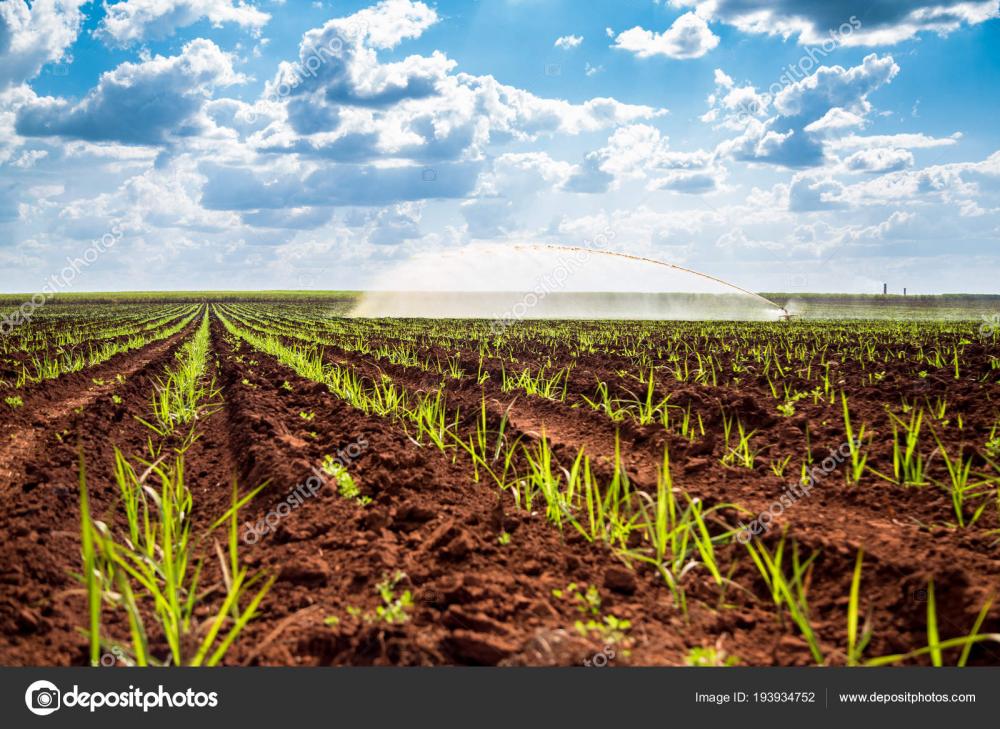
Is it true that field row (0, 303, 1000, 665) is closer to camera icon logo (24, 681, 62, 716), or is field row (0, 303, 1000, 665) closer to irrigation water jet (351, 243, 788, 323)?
camera icon logo (24, 681, 62, 716)

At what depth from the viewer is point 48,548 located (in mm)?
3189

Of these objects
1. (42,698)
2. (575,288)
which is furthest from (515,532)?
(575,288)

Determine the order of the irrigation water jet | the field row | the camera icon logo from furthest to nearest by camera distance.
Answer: the irrigation water jet
the field row
the camera icon logo

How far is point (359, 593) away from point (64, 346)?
44.6 ft

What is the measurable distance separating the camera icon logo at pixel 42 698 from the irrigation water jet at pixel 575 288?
22811mm

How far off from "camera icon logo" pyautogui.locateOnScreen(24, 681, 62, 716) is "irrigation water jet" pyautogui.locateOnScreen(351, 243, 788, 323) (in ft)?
74.8

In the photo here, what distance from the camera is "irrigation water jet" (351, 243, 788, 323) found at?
2555 cm

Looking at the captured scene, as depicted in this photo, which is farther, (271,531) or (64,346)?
(64,346)

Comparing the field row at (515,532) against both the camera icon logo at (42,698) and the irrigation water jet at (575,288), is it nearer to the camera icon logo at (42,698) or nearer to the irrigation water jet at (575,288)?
the camera icon logo at (42,698)

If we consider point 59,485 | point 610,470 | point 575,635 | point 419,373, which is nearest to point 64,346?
point 419,373

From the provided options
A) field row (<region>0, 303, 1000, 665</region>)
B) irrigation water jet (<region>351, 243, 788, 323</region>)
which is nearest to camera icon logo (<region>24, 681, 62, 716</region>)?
field row (<region>0, 303, 1000, 665</region>)

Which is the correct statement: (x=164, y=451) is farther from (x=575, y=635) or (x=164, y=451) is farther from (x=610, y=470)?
(x=575, y=635)

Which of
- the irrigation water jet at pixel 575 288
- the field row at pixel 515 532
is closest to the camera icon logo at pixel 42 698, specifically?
the field row at pixel 515 532

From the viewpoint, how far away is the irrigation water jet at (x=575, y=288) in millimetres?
25547
